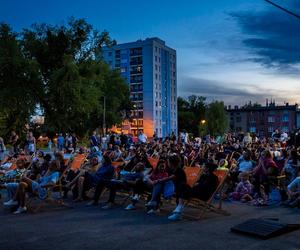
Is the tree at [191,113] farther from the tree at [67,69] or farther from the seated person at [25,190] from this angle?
the seated person at [25,190]

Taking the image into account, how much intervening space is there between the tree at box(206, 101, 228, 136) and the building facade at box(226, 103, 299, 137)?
1450cm

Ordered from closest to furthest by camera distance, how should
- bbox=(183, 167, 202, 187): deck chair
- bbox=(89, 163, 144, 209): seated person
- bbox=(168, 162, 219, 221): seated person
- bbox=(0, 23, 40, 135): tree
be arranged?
bbox=(168, 162, 219, 221): seated person
bbox=(183, 167, 202, 187): deck chair
bbox=(89, 163, 144, 209): seated person
bbox=(0, 23, 40, 135): tree

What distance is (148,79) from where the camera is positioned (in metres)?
114

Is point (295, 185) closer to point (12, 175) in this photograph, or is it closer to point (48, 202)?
point (48, 202)

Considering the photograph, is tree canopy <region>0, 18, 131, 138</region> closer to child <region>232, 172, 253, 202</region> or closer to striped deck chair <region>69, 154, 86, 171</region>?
striped deck chair <region>69, 154, 86, 171</region>

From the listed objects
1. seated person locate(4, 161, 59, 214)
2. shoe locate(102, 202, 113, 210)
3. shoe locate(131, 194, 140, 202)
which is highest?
seated person locate(4, 161, 59, 214)

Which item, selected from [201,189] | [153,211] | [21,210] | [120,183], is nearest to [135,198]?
[120,183]

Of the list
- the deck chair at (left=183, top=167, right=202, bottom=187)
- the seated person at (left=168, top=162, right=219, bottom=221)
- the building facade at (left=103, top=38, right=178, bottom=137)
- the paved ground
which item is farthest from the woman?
the building facade at (left=103, top=38, right=178, bottom=137)

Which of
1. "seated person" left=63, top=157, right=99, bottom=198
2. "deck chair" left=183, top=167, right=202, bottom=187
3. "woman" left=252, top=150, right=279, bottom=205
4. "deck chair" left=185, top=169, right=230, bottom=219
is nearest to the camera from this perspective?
"deck chair" left=185, top=169, right=230, bottom=219

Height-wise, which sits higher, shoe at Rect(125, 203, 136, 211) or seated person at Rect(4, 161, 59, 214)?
seated person at Rect(4, 161, 59, 214)

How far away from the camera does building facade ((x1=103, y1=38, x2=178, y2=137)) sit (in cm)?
11350

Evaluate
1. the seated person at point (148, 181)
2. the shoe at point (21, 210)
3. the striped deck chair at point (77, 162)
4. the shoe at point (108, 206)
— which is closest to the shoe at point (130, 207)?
the seated person at point (148, 181)

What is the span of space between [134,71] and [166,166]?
10768cm

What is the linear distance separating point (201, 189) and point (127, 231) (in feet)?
6.69
